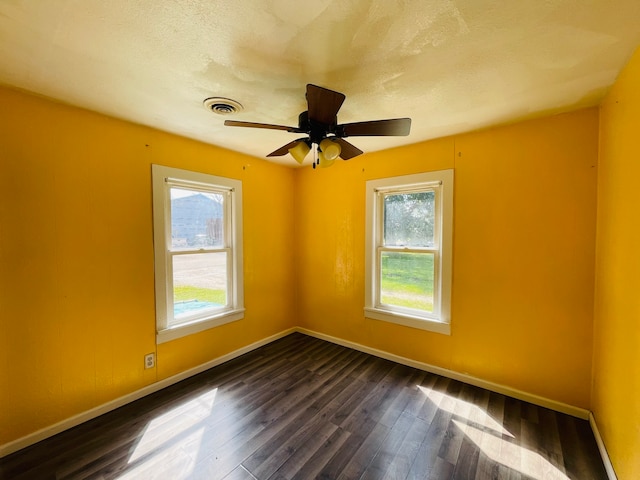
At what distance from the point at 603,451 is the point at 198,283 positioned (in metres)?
3.40

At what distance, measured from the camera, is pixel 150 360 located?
2311 millimetres

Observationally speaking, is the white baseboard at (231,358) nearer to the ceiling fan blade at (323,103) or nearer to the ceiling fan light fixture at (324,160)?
the ceiling fan light fixture at (324,160)

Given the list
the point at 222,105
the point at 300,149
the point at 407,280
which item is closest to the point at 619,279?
the point at 407,280

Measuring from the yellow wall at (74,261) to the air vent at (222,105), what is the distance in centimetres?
81

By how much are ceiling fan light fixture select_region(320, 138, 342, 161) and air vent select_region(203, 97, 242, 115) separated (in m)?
0.74

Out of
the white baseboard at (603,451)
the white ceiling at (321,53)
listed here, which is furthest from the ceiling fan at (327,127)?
the white baseboard at (603,451)

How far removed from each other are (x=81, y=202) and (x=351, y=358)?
292cm

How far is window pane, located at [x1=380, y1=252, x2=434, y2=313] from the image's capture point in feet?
8.94

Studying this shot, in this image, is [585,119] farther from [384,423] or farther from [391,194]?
[384,423]

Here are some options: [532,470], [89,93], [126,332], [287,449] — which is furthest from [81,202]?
[532,470]

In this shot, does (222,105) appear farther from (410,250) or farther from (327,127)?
(410,250)

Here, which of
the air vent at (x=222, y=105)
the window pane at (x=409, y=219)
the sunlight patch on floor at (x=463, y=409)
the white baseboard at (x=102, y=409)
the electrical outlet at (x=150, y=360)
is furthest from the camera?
the window pane at (x=409, y=219)

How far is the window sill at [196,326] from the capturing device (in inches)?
94.2

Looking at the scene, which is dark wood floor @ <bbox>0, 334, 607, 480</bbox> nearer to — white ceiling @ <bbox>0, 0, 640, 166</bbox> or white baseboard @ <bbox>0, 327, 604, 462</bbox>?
white baseboard @ <bbox>0, 327, 604, 462</bbox>
